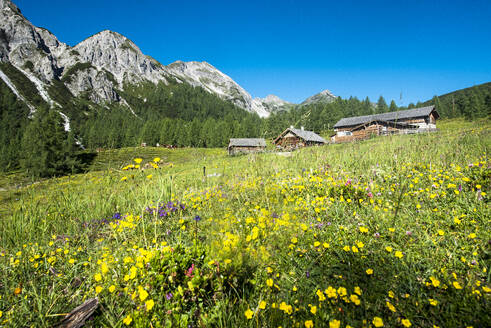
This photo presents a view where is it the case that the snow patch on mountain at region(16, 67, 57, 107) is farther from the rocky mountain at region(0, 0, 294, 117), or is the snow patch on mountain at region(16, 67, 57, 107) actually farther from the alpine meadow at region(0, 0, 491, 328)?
the alpine meadow at region(0, 0, 491, 328)

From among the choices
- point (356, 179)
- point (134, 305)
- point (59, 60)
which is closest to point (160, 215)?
point (134, 305)

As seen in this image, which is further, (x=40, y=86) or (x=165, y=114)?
(x=165, y=114)

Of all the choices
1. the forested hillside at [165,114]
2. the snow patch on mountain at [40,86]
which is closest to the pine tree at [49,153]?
the forested hillside at [165,114]

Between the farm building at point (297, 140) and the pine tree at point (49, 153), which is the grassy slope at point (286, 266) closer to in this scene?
the farm building at point (297, 140)

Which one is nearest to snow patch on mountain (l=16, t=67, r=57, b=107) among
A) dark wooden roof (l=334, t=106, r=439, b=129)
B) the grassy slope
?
dark wooden roof (l=334, t=106, r=439, b=129)

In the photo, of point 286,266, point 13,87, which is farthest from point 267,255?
point 13,87

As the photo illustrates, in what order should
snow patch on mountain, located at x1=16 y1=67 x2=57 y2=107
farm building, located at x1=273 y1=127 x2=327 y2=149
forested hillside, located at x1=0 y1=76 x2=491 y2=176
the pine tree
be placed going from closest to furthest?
1. farm building, located at x1=273 y1=127 x2=327 y2=149
2. the pine tree
3. forested hillside, located at x1=0 y1=76 x2=491 y2=176
4. snow patch on mountain, located at x1=16 y1=67 x2=57 y2=107

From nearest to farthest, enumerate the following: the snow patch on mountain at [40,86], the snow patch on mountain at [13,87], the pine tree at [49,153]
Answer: the pine tree at [49,153], the snow patch on mountain at [13,87], the snow patch on mountain at [40,86]

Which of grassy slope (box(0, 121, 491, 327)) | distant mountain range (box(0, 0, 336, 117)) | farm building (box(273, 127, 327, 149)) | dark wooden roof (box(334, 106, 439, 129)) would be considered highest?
distant mountain range (box(0, 0, 336, 117))

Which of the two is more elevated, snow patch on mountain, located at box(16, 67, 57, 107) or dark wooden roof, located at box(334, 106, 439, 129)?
snow patch on mountain, located at box(16, 67, 57, 107)

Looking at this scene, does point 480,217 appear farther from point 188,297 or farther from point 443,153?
point 443,153

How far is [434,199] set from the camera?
10.7 ft

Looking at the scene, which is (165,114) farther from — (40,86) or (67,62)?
(67,62)

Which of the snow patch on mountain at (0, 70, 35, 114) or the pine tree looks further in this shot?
the snow patch on mountain at (0, 70, 35, 114)
